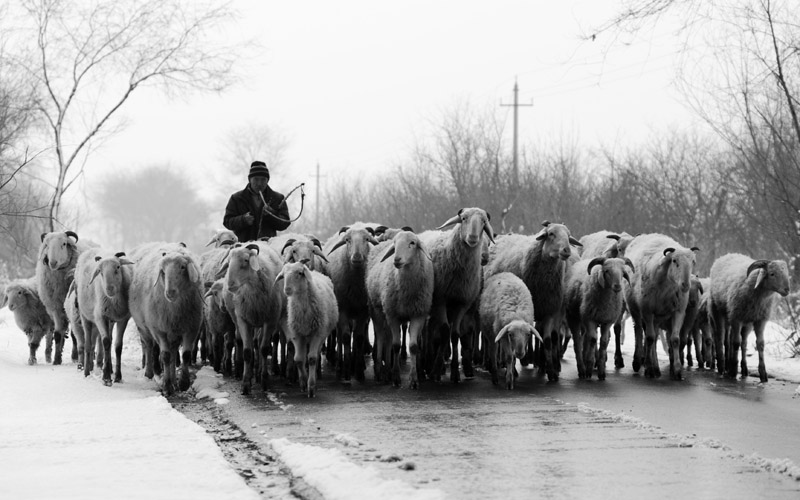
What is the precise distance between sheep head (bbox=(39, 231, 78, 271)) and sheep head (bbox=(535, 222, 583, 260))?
7.99m

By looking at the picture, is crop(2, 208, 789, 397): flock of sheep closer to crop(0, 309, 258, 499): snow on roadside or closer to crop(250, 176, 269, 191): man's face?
crop(0, 309, 258, 499): snow on roadside

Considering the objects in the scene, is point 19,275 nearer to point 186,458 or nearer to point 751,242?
point 751,242

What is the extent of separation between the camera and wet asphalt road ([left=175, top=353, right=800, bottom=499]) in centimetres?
745

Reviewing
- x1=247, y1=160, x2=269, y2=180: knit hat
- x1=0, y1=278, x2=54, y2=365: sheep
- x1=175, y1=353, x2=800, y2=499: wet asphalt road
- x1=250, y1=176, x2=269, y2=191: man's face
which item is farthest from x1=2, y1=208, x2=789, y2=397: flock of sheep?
x1=247, y1=160, x2=269, y2=180: knit hat

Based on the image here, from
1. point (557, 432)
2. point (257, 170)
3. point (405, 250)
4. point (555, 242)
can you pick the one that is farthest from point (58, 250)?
point (557, 432)

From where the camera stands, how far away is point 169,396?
42.7 feet

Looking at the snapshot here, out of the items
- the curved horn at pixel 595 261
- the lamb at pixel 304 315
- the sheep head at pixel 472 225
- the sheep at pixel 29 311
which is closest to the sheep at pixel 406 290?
the sheep head at pixel 472 225

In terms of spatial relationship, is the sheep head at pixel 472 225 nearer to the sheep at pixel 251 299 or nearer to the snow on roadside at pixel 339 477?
the sheep at pixel 251 299

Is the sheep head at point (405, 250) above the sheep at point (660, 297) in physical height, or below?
above

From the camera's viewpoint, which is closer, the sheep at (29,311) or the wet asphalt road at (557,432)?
the wet asphalt road at (557,432)

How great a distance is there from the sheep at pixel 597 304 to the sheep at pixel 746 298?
5.17ft

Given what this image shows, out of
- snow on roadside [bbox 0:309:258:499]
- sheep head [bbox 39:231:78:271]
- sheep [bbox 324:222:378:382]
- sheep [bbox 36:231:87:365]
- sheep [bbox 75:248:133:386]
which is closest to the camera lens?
snow on roadside [bbox 0:309:258:499]

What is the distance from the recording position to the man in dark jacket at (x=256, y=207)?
18.9 meters

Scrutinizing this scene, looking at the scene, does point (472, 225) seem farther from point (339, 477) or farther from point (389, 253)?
point (339, 477)
